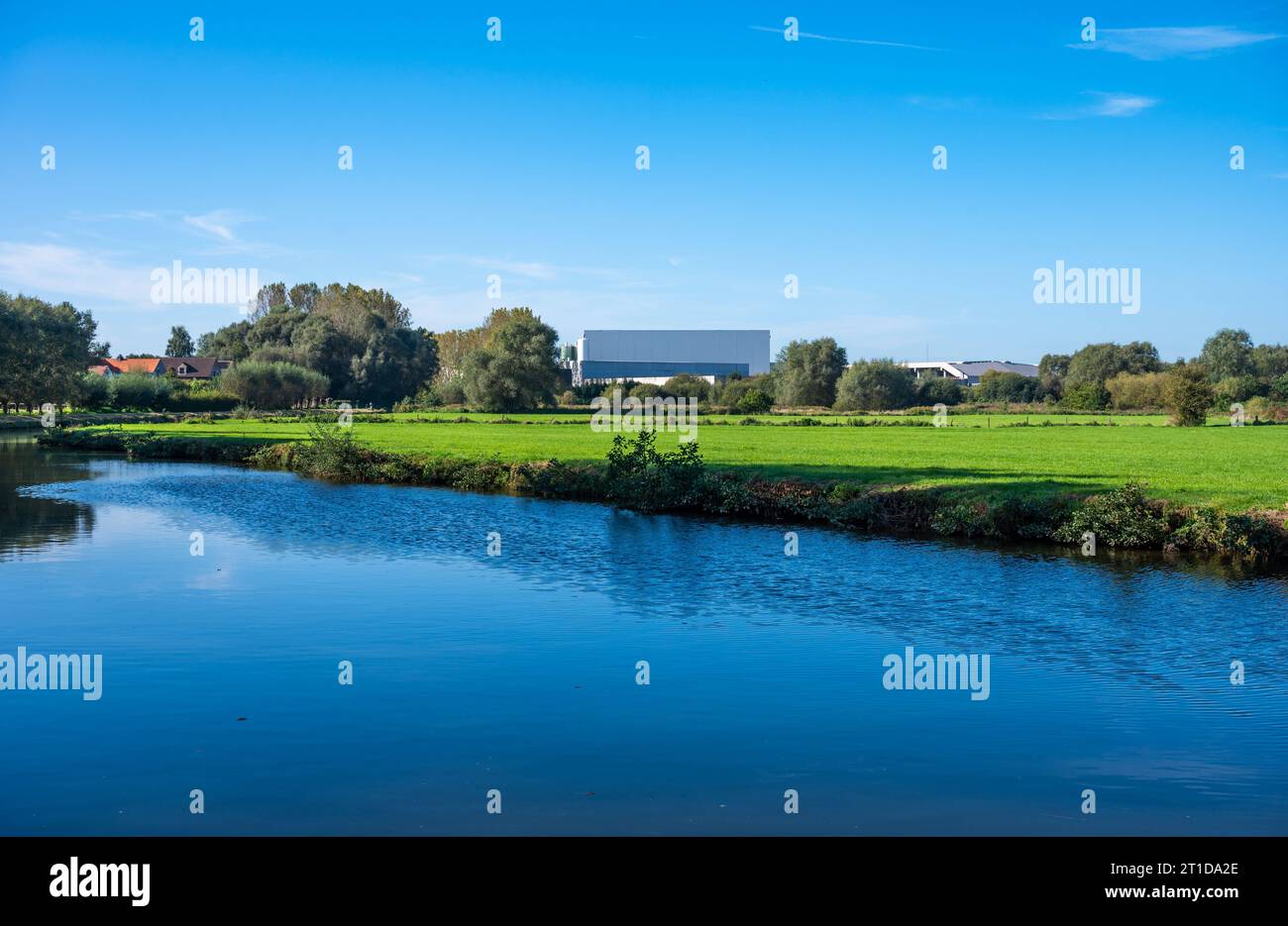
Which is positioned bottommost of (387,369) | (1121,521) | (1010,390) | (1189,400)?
(1121,521)

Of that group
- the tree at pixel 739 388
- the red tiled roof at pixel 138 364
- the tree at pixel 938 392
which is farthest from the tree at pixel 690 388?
the red tiled roof at pixel 138 364

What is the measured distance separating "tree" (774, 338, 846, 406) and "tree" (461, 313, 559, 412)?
20.6m

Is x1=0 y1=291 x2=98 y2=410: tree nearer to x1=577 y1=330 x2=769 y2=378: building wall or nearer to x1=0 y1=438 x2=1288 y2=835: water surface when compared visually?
x1=0 y1=438 x2=1288 y2=835: water surface

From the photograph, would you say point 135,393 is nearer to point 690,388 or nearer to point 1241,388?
point 690,388

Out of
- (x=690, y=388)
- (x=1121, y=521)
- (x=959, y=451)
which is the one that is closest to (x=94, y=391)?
(x=690, y=388)

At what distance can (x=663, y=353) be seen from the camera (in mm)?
137500

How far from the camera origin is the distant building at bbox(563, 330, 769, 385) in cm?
13554

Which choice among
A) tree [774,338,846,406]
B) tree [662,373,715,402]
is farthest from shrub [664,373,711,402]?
tree [774,338,846,406]

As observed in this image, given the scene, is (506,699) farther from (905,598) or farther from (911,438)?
(911,438)

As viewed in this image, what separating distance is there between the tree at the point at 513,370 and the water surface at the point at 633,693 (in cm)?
6672

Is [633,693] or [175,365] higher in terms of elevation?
[175,365]

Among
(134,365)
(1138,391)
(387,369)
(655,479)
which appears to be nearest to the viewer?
(655,479)

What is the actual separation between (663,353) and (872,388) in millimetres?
53571

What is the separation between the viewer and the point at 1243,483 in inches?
1041
